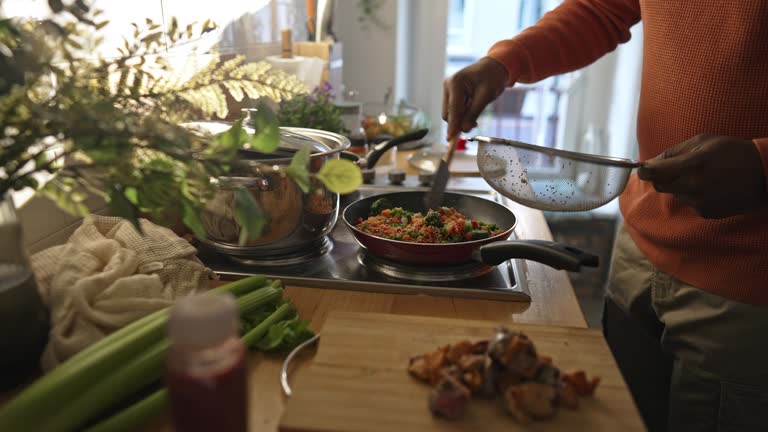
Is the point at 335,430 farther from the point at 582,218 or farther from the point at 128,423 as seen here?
the point at 582,218

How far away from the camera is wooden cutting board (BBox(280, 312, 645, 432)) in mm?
580

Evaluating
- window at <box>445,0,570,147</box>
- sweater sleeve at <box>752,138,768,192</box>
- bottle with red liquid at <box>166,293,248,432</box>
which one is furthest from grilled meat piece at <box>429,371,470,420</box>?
window at <box>445,0,570,147</box>

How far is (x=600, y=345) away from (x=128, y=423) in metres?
0.55

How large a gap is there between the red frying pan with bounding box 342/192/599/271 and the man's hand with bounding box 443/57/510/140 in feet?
0.52

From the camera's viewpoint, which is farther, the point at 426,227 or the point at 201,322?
the point at 426,227

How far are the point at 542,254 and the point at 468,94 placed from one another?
49 cm

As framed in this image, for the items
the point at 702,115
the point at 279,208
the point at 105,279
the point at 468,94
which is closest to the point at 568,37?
the point at 468,94

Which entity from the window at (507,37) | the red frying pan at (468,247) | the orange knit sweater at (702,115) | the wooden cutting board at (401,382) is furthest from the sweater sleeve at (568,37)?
the window at (507,37)

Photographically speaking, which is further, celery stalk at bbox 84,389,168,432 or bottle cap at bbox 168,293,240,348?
celery stalk at bbox 84,389,168,432

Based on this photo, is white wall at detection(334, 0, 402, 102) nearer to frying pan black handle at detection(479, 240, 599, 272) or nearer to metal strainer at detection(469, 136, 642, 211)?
metal strainer at detection(469, 136, 642, 211)

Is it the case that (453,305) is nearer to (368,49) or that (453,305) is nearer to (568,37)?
(568,37)

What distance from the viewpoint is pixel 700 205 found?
0.87 metres

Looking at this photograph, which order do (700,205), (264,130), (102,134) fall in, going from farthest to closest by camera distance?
(700,205), (264,130), (102,134)

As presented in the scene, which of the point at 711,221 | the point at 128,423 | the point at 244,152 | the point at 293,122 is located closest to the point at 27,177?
the point at 128,423
